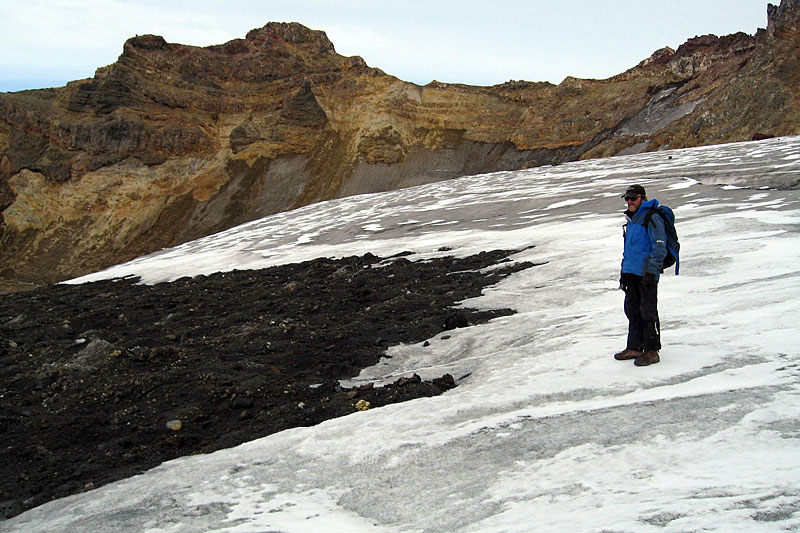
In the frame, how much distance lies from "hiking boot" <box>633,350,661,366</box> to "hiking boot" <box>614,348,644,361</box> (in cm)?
6

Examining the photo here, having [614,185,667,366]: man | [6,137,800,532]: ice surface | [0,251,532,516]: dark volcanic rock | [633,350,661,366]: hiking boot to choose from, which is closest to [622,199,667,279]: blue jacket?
[614,185,667,366]: man

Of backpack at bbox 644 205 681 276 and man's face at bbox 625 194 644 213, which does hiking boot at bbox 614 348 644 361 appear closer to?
backpack at bbox 644 205 681 276

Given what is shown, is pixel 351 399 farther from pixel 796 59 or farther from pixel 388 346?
pixel 796 59

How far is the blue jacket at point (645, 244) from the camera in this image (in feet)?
17.1

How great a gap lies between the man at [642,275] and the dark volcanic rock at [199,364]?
1628 millimetres

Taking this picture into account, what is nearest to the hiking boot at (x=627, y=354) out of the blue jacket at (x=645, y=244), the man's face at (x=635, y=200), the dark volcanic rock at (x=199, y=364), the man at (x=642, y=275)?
the man at (x=642, y=275)

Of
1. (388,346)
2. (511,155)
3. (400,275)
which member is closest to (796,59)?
(511,155)

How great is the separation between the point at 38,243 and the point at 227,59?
2104cm

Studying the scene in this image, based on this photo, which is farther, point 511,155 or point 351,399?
point 511,155

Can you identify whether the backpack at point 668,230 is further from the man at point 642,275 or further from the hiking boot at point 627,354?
the hiking boot at point 627,354

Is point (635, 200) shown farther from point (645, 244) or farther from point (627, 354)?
point (627, 354)

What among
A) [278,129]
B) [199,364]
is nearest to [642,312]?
[199,364]

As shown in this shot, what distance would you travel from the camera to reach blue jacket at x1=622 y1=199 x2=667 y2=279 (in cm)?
521

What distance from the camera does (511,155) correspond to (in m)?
46.0
